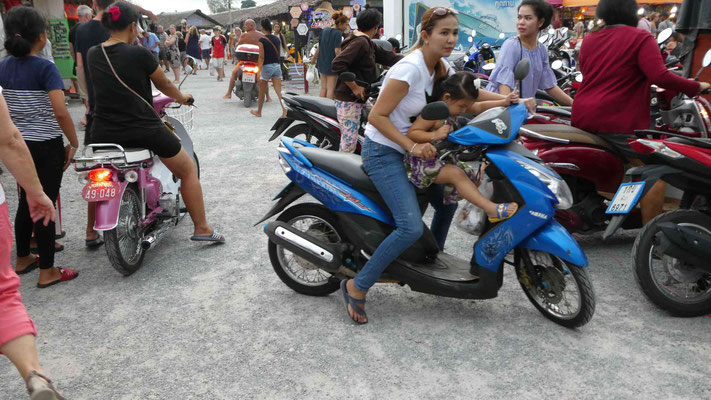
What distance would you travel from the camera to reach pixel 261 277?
12.7 ft

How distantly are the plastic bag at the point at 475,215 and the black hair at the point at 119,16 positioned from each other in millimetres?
2588

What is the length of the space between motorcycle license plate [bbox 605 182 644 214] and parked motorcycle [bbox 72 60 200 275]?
323 cm

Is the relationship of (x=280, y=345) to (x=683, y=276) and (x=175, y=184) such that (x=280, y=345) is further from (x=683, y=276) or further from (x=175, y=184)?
(x=683, y=276)

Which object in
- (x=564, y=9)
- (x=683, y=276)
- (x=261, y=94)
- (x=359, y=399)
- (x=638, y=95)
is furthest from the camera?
(x=564, y=9)

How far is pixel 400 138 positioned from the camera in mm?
2895

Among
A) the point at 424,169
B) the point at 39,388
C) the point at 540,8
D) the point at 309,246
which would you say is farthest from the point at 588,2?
the point at 39,388

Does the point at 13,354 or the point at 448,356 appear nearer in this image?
the point at 13,354

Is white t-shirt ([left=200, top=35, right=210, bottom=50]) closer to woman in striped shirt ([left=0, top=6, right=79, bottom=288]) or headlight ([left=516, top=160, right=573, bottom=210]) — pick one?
woman in striped shirt ([left=0, top=6, right=79, bottom=288])

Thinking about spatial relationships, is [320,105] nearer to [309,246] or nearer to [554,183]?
[309,246]

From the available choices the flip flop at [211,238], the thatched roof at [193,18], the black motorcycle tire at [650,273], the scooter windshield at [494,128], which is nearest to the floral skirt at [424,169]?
the scooter windshield at [494,128]

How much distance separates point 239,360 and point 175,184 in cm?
209

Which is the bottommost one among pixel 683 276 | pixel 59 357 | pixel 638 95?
pixel 59 357

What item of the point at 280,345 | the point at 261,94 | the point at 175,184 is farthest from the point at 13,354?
the point at 261,94

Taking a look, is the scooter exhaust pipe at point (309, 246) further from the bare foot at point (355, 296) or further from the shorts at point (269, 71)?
the shorts at point (269, 71)
